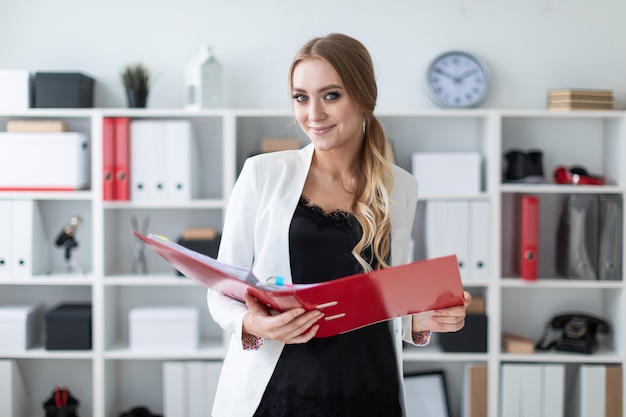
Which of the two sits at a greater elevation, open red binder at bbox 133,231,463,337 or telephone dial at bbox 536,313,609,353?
open red binder at bbox 133,231,463,337

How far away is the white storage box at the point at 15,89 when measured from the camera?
3.45 meters

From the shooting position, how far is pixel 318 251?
1.70 metres

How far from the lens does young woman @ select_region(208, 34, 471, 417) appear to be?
1641 mm

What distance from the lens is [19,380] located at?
362 cm

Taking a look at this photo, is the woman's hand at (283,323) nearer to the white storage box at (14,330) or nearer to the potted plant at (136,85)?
the potted plant at (136,85)

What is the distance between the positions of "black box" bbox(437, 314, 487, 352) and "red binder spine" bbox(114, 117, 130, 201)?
5.38ft

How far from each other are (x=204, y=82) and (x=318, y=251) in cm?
194

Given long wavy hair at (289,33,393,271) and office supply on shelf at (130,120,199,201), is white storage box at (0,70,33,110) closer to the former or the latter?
office supply on shelf at (130,120,199,201)

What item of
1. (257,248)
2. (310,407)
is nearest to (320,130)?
(257,248)

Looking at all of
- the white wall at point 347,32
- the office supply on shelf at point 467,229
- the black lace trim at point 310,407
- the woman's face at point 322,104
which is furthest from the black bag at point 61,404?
the woman's face at point 322,104

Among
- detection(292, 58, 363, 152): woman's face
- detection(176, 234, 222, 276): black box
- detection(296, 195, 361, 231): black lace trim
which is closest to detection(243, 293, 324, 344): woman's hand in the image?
detection(296, 195, 361, 231): black lace trim

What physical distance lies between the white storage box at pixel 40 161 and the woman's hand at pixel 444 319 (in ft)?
7.16

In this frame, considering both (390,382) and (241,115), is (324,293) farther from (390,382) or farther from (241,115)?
(241,115)

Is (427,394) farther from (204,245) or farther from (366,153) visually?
(366,153)
